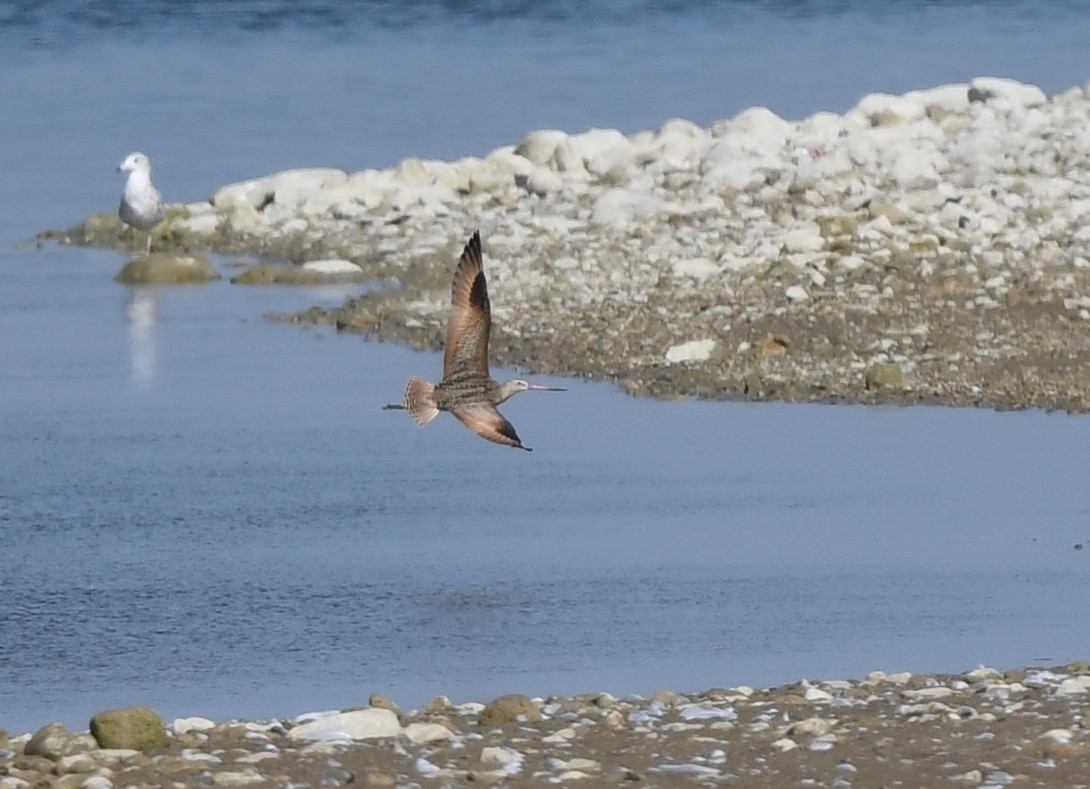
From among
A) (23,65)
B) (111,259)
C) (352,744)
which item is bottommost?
(352,744)

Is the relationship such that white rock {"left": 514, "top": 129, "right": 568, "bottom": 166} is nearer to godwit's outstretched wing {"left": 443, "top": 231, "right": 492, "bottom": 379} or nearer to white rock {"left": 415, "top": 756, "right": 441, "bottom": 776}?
godwit's outstretched wing {"left": 443, "top": 231, "right": 492, "bottom": 379}

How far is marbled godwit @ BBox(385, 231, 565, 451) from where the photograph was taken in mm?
8570

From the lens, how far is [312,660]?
8445mm

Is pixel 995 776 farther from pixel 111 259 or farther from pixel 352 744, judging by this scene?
pixel 111 259

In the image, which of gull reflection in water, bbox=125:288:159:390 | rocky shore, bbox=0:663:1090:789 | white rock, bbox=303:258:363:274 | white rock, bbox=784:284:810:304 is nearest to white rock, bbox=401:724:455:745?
rocky shore, bbox=0:663:1090:789

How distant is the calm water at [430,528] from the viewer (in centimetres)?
845

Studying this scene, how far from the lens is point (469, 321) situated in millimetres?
8625

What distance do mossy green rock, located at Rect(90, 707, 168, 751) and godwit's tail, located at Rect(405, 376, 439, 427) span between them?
6.32 ft

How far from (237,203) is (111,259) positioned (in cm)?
130

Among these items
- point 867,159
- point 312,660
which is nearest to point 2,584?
point 312,660

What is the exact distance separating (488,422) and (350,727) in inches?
63.3

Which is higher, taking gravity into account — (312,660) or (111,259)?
(111,259)

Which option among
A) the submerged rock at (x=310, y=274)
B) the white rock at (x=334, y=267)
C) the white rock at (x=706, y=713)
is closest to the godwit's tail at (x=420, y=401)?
the white rock at (x=706, y=713)

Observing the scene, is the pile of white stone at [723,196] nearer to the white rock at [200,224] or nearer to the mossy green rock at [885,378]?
the white rock at [200,224]
